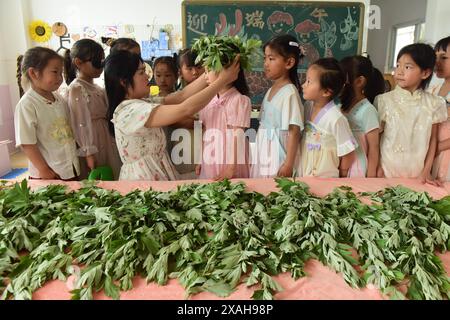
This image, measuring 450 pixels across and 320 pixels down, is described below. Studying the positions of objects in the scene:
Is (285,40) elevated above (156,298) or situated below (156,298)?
above

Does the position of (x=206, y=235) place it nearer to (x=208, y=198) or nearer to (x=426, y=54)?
(x=208, y=198)

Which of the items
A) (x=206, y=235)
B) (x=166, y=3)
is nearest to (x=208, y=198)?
(x=206, y=235)

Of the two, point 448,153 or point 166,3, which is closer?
point 448,153

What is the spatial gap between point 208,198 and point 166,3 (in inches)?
205

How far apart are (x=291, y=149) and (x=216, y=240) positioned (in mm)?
1046

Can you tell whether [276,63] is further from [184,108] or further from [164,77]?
[164,77]

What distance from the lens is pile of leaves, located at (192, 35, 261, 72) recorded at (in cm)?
182

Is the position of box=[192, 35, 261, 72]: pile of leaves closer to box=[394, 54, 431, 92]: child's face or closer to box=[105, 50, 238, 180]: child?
box=[105, 50, 238, 180]: child

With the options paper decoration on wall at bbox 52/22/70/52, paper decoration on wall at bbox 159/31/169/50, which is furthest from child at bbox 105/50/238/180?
paper decoration on wall at bbox 52/22/70/52

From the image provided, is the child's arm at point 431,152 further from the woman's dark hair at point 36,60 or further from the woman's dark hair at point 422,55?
the woman's dark hair at point 36,60

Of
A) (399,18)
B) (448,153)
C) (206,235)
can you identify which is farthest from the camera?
(399,18)

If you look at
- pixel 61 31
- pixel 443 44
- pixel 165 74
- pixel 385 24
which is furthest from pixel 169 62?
Answer: pixel 385 24

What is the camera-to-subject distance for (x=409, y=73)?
2010 millimetres

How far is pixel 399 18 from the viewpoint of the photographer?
22.7 feet
